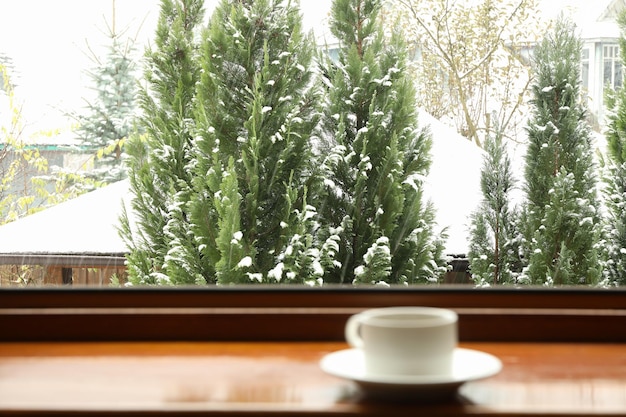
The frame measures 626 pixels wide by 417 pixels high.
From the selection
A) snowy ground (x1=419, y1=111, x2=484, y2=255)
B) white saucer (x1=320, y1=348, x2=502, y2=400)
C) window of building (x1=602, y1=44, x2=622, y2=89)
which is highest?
window of building (x1=602, y1=44, x2=622, y2=89)

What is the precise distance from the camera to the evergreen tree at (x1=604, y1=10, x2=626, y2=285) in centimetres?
329

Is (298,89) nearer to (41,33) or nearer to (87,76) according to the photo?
(87,76)

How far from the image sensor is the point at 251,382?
26.0 inches

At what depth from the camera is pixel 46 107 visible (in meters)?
2.89

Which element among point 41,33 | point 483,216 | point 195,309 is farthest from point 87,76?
point 195,309

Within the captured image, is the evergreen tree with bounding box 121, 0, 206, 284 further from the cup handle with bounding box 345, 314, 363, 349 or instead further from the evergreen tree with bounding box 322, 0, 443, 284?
the cup handle with bounding box 345, 314, 363, 349

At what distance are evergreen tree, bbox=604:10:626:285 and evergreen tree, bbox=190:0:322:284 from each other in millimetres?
1351

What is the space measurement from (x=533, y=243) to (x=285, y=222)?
117cm

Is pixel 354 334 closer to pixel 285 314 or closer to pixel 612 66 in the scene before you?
pixel 285 314

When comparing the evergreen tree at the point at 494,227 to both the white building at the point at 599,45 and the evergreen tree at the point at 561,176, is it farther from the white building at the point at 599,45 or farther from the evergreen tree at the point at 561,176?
the white building at the point at 599,45

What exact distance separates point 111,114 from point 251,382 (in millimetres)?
2920

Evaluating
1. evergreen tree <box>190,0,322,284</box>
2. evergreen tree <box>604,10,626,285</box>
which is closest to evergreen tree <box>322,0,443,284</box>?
evergreen tree <box>190,0,322,284</box>

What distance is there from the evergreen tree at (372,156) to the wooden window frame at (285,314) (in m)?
2.39

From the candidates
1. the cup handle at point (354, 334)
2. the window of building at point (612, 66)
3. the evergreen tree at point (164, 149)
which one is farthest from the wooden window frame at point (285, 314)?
the window of building at point (612, 66)
